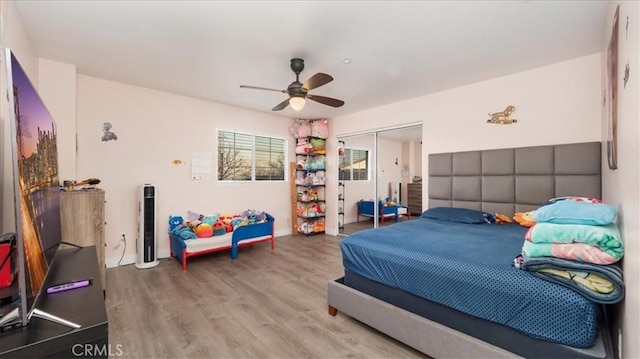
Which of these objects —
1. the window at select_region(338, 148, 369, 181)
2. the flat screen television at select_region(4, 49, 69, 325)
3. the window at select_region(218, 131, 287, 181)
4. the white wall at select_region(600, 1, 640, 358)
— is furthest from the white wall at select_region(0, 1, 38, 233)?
the window at select_region(338, 148, 369, 181)

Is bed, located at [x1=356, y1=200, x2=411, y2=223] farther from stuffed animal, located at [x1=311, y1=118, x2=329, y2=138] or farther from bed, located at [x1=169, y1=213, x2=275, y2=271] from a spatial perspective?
bed, located at [x1=169, y1=213, x2=275, y2=271]

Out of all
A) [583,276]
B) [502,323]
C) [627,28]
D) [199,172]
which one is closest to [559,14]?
[627,28]

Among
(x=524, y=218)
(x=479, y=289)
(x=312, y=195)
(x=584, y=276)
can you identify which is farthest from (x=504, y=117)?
(x=312, y=195)

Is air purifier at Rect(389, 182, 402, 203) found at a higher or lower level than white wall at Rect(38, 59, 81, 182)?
lower

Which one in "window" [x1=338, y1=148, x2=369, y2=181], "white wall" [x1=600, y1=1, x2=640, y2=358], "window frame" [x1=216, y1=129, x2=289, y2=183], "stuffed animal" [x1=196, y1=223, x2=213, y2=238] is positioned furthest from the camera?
"window" [x1=338, y1=148, x2=369, y2=181]

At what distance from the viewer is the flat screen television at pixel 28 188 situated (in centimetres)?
79

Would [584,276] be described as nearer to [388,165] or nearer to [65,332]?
[65,332]

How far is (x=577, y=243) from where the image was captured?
1.42 meters

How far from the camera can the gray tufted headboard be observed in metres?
2.78

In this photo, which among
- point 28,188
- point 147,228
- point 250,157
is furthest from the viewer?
point 250,157

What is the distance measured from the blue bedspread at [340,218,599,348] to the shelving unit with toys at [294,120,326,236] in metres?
3.09

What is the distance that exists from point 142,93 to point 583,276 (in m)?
4.88

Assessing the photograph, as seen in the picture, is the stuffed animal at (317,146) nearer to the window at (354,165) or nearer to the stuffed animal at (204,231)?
the window at (354,165)

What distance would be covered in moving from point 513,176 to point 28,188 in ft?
13.4
